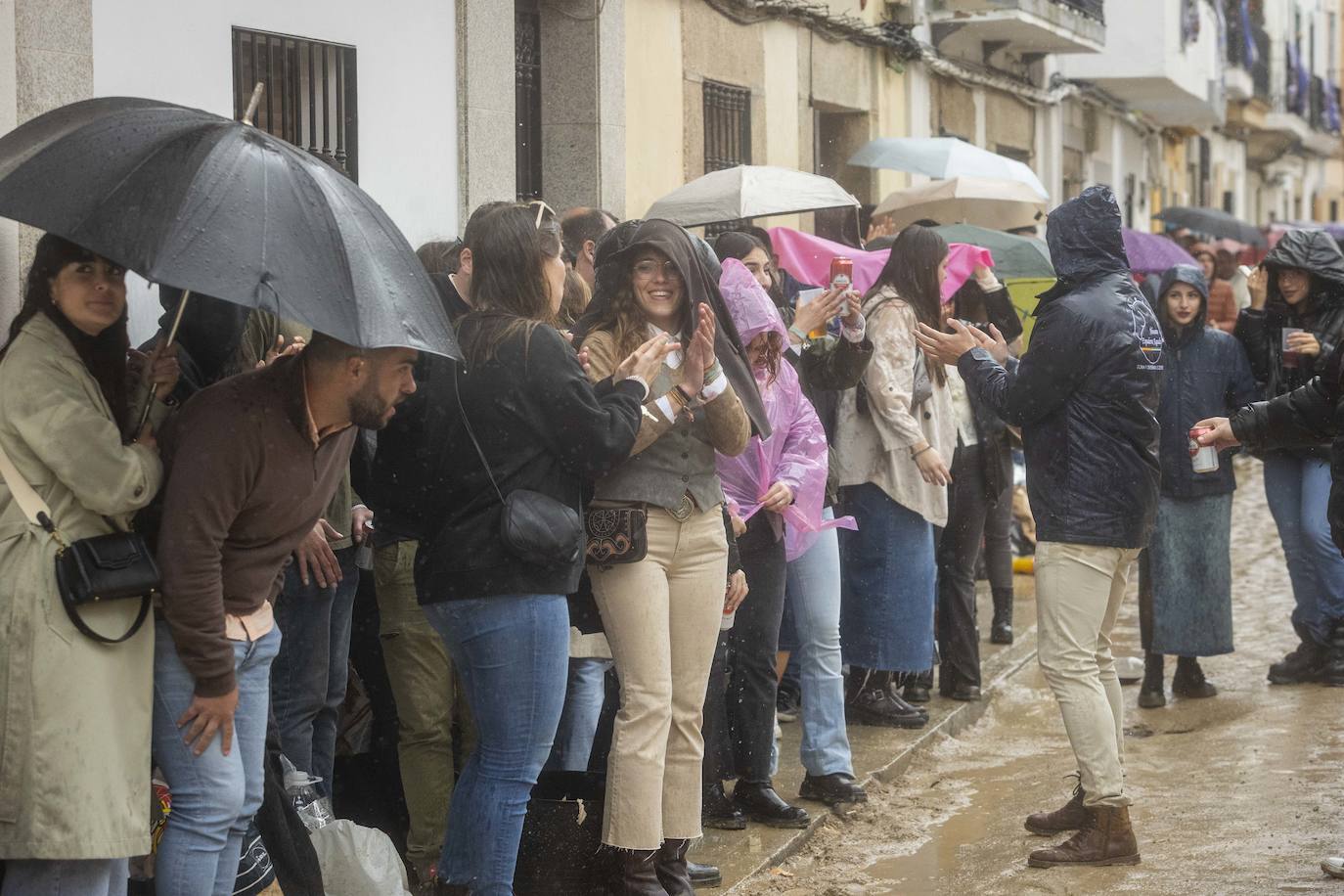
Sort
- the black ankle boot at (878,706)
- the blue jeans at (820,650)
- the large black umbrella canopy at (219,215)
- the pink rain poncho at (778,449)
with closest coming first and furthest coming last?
1. the large black umbrella canopy at (219,215)
2. the pink rain poncho at (778,449)
3. the blue jeans at (820,650)
4. the black ankle boot at (878,706)

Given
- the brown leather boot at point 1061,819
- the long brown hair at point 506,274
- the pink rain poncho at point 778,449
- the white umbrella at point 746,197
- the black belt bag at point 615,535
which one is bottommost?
the brown leather boot at point 1061,819

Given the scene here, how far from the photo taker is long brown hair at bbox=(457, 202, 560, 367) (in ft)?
15.1

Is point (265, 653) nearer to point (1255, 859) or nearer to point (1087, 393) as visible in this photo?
point (1087, 393)

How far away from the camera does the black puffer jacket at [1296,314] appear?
27.2ft

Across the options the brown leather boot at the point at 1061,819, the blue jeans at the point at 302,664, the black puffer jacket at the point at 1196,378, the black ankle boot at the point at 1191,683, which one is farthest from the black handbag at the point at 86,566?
the black ankle boot at the point at 1191,683

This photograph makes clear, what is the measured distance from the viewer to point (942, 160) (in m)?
11.6

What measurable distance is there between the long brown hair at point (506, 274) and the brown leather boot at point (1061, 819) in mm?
2751

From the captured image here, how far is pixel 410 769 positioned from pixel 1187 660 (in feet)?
15.1

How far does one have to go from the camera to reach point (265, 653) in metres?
3.98

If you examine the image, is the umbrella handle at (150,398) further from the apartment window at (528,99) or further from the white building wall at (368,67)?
the apartment window at (528,99)

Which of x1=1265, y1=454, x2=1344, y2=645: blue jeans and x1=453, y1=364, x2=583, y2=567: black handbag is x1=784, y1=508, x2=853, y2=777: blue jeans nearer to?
x1=453, y1=364, x2=583, y2=567: black handbag

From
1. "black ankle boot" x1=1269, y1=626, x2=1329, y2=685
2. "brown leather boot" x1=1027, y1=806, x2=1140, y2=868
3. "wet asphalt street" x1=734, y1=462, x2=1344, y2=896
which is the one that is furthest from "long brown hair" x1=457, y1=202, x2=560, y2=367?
"black ankle boot" x1=1269, y1=626, x2=1329, y2=685

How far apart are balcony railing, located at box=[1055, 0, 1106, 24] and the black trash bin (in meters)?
14.7

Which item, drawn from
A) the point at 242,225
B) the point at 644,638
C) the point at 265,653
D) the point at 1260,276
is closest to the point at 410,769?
the point at 644,638
